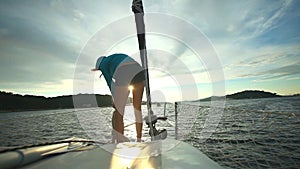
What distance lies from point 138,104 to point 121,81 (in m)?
0.34

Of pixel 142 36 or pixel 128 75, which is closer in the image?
pixel 128 75

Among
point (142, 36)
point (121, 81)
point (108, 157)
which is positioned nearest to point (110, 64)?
point (121, 81)

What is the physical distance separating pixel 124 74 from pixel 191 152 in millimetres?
1105

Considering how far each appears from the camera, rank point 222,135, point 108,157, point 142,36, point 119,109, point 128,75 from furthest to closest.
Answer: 1. point 222,135
2. point 142,36
3. point 128,75
4. point 119,109
5. point 108,157

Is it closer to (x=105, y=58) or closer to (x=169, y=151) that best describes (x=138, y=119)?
(x=105, y=58)

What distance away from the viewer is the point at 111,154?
91 cm

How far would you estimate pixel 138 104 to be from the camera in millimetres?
1901

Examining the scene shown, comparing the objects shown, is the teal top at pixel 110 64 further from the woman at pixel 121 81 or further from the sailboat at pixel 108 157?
the sailboat at pixel 108 157

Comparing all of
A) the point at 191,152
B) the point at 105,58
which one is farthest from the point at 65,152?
the point at 105,58

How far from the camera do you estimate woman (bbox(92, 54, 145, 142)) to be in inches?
67.6

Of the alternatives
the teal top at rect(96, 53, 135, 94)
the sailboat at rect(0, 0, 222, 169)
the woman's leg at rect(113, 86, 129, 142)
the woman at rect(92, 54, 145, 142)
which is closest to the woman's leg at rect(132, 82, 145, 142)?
the woman at rect(92, 54, 145, 142)

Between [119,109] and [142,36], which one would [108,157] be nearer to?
[119,109]

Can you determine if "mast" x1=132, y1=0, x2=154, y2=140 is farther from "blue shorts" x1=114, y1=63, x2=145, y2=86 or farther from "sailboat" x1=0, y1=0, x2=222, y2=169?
"sailboat" x1=0, y1=0, x2=222, y2=169

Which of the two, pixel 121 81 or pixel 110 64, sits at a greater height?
pixel 110 64
